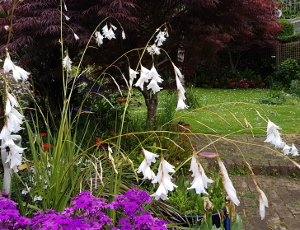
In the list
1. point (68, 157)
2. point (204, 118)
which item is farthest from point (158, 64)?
point (68, 157)

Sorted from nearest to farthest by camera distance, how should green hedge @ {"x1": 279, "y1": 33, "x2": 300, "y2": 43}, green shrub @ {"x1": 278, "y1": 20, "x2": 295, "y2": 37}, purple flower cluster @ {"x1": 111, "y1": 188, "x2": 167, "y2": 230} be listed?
purple flower cluster @ {"x1": 111, "y1": 188, "x2": 167, "y2": 230} → green hedge @ {"x1": 279, "y1": 33, "x2": 300, "y2": 43} → green shrub @ {"x1": 278, "y1": 20, "x2": 295, "y2": 37}

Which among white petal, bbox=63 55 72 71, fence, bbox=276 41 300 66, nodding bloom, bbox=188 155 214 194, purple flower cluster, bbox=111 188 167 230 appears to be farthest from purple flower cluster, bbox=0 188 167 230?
fence, bbox=276 41 300 66

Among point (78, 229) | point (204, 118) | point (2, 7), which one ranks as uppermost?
point (2, 7)

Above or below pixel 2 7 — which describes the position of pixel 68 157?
below

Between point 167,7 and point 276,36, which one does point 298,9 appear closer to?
point 276,36

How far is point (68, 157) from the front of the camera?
212 cm

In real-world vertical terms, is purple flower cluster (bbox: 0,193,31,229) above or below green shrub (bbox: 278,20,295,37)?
below

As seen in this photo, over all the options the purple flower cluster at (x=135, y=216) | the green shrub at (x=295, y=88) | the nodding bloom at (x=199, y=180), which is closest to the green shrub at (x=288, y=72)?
the green shrub at (x=295, y=88)

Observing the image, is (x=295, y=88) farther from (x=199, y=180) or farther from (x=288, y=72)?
(x=199, y=180)

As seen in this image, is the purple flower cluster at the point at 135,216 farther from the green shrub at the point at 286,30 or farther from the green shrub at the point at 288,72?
the green shrub at the point at 286,30

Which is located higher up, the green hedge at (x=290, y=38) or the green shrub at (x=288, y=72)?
the green hedge at (x=290, y=38)

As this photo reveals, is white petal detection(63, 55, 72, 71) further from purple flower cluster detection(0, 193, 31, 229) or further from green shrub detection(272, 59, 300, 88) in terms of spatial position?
green shrub detection(272, 59, 300, 88)

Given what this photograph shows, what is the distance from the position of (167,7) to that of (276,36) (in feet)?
37.1

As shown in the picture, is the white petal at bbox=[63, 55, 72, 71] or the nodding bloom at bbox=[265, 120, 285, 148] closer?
the nodding bloom at bbox=[265, 120, 285, 148]
